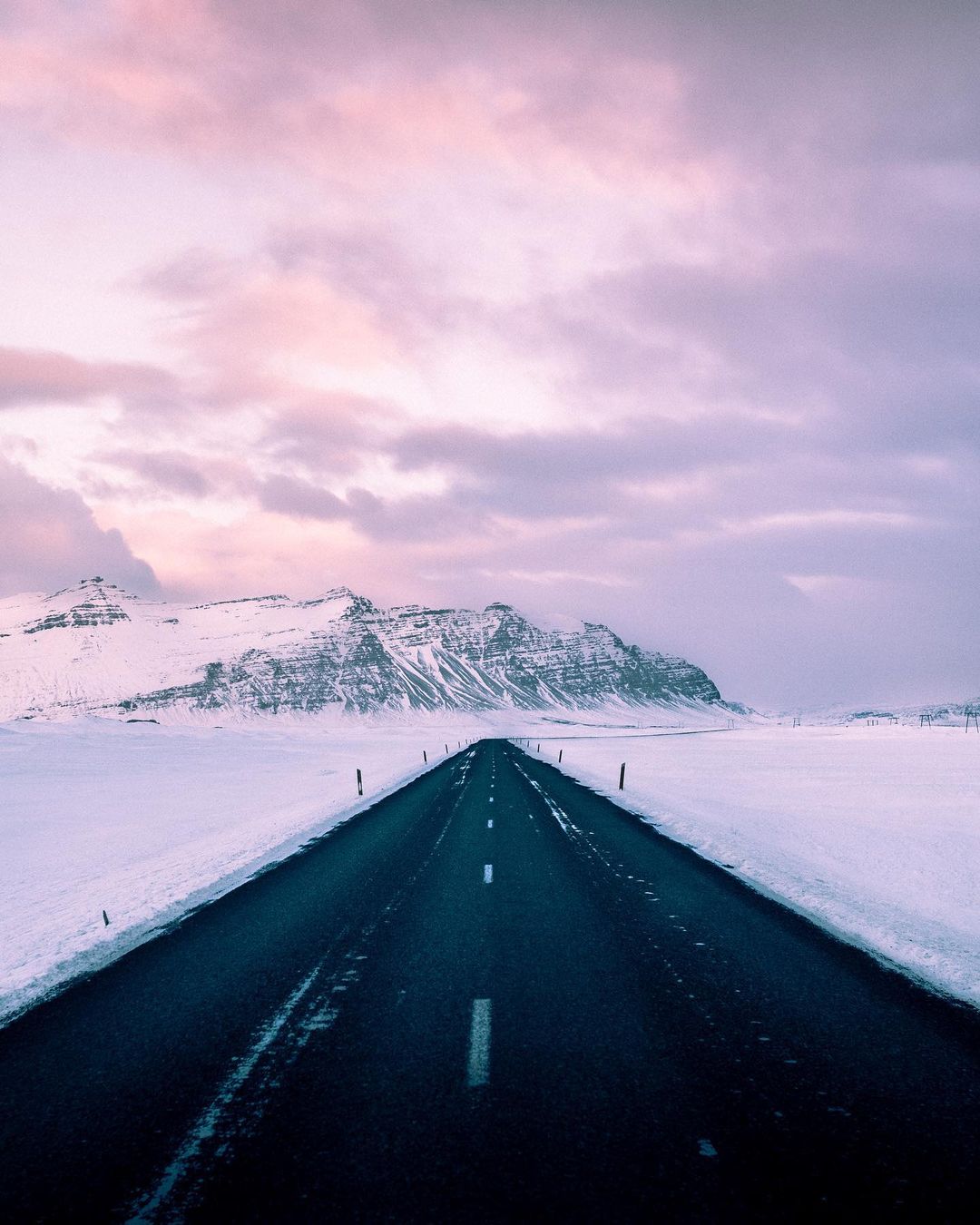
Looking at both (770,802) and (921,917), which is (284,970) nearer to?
(921,917)

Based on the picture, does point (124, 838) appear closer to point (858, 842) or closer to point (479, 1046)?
point (479, 1046)

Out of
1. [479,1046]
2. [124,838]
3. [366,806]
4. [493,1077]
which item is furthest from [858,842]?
[124,838]

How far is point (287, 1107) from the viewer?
5102 millimetres

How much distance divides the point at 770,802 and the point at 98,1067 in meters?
23.1

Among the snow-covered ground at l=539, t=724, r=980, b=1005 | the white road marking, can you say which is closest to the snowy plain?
the snow-covered ground at l=539, t=724, r=980, b=1005

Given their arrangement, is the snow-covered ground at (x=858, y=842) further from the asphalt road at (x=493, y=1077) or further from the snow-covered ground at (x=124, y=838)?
the snow-covered ground at (x=124, y=838)

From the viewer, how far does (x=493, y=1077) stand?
217 inches

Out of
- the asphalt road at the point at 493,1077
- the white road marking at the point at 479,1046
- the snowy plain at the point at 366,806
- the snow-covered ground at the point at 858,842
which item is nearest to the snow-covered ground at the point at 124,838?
the snowy plain at the point at 366,806

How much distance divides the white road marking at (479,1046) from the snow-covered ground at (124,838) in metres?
4.44

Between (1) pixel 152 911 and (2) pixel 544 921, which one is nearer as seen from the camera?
(2) pixel 544 921

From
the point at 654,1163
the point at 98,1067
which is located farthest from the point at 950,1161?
the point at 98,1067

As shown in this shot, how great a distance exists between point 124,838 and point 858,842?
17.6 meters

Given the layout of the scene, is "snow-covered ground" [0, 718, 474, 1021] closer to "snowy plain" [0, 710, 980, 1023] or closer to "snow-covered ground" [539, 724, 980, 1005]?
"snowy plain" [0, 710, 980, 1023]

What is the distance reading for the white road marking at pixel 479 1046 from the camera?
5.51 m
